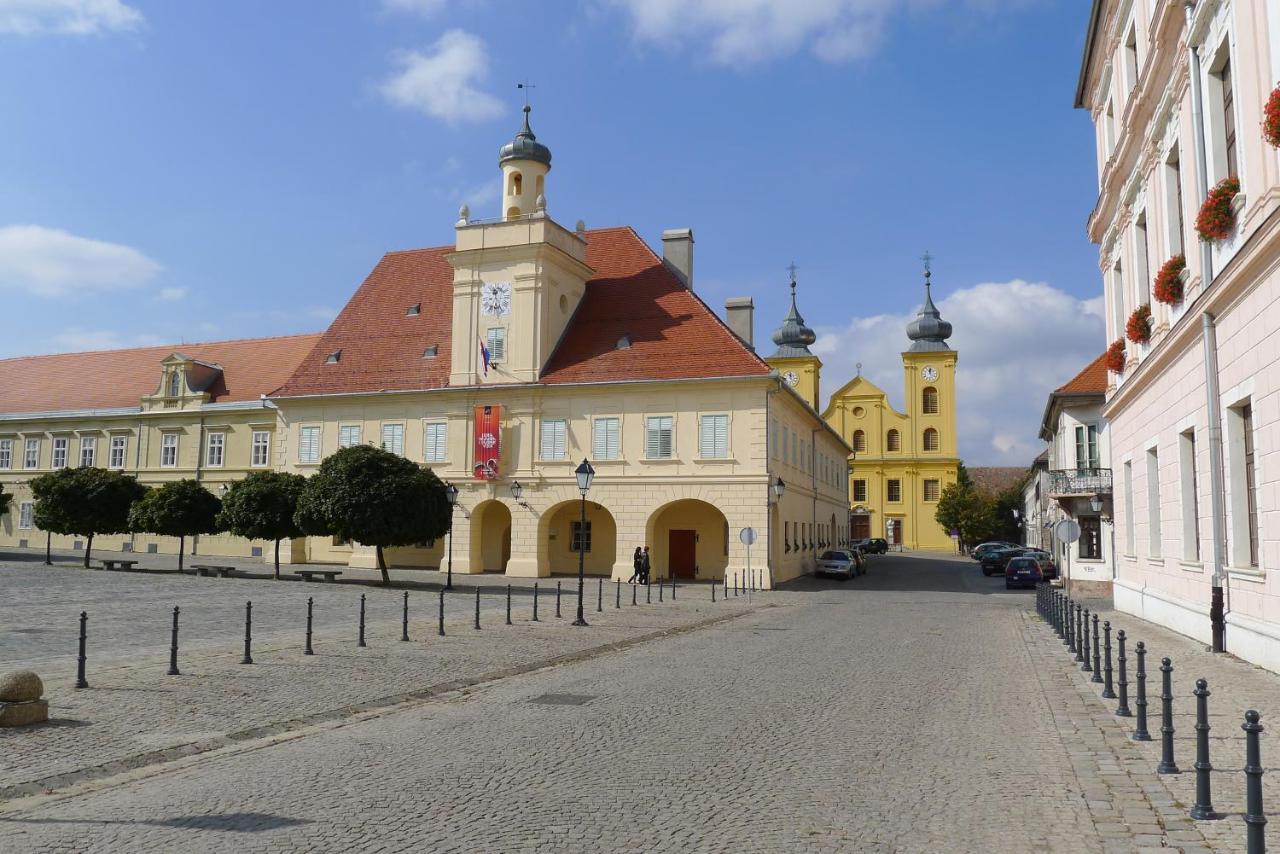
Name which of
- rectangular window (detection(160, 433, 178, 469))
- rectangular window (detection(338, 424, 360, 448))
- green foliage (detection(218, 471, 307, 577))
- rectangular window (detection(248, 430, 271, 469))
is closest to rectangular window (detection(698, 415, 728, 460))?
green foliage (detection(218, 471, 307, 577))

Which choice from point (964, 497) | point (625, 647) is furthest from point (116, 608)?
point (964, 497)

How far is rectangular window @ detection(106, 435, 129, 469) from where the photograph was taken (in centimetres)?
5528

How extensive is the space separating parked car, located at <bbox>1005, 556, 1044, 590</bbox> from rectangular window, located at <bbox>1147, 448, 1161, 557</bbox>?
18.1m

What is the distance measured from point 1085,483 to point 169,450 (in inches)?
1767

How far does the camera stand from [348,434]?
152ft

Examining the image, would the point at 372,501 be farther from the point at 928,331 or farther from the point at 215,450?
the point at 928,331

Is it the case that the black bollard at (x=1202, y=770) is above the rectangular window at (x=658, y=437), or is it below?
below

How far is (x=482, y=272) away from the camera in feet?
145

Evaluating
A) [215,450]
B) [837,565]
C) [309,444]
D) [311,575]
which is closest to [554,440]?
[311,575]

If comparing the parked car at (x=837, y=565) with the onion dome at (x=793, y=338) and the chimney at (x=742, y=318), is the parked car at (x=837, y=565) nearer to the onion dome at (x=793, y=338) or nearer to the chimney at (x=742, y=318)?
the chimney at (x=742, y=318)

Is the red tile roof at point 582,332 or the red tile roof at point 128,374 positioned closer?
the red tile roof at point 582,332

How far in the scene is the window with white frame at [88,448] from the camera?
56.0m

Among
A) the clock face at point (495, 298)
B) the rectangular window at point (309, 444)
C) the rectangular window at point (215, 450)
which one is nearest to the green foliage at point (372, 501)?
the clock face at point (495, 298)

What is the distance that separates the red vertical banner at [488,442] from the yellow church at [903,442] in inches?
2075
